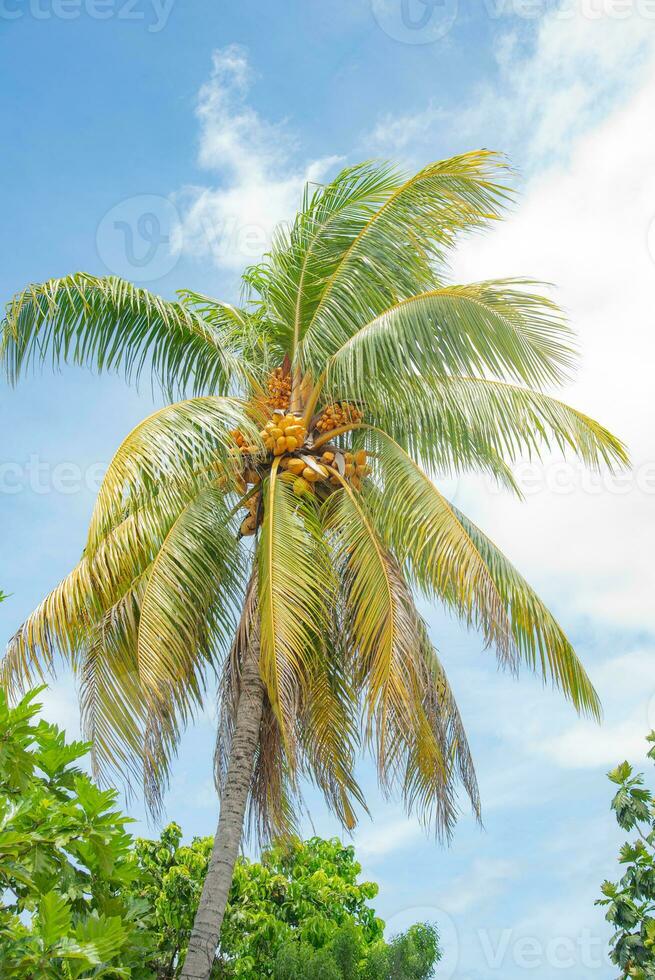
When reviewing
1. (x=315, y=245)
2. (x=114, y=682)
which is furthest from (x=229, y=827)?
(x=315, y=245)

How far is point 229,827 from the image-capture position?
8.92 metres

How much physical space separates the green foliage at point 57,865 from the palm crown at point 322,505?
2.48m

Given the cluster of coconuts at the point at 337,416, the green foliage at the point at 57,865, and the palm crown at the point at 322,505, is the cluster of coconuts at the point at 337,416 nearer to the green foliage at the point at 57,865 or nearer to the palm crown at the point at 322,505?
the palm crown at the point at 322,505

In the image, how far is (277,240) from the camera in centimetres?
1195

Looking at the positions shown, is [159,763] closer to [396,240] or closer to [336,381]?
[336,381]

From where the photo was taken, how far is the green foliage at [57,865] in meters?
4.89

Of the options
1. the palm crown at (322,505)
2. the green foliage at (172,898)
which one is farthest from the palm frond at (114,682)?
the green foliage at (172,898)

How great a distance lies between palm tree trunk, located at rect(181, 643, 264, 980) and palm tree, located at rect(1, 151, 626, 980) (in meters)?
0.02

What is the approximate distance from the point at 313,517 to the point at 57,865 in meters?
4.70

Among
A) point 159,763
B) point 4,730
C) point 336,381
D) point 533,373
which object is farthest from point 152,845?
point 4,730

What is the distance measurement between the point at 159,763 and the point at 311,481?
2997mm

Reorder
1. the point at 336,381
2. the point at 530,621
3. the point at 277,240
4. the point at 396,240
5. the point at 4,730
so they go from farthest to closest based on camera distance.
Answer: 1. the point at 277,240
2. the point at 396,240
3. the point at 336,381
4. the point at 530,621
5. the point at 4,730

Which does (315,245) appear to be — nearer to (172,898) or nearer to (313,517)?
(313,517)

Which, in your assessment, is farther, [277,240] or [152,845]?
[152,845]
